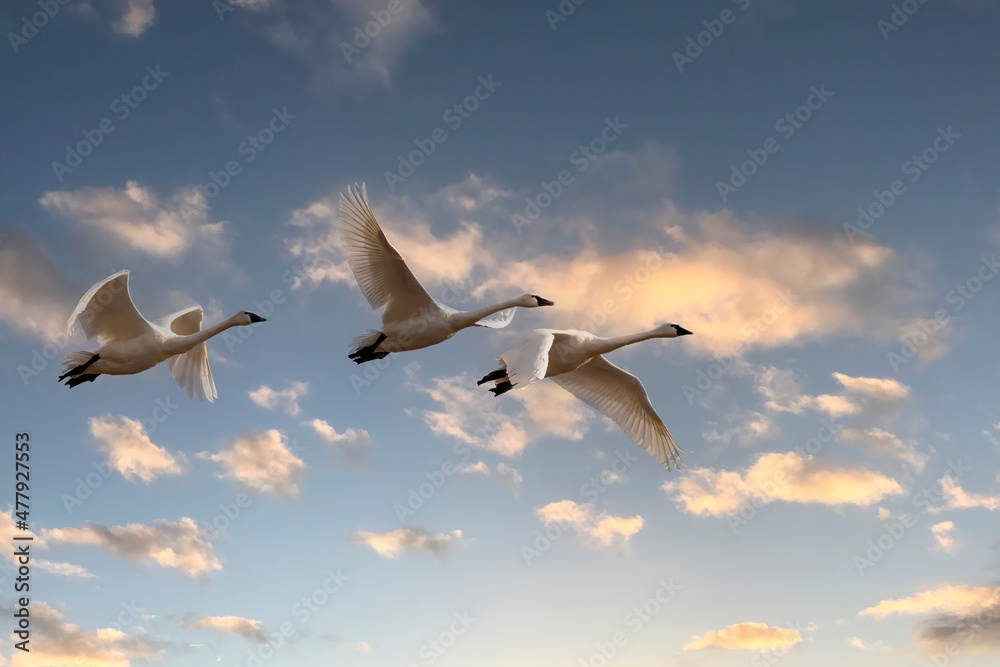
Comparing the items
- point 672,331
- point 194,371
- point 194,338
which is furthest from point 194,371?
point 672,331

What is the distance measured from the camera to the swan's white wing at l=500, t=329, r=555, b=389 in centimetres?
1567

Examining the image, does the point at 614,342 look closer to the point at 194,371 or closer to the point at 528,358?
the point at 528,358

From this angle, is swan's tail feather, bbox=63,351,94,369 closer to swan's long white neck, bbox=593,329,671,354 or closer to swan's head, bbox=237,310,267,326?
swan's head, bbox=237,310,267,326

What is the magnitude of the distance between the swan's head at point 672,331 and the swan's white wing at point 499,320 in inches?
150

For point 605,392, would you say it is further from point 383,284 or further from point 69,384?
point 69,384

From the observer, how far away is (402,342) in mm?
19922

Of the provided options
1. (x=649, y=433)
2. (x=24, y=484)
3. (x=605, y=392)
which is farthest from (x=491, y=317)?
(x=24, y=484)

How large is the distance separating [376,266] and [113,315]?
19.1 feet

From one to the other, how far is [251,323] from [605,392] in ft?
27.7

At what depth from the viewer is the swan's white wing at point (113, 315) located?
64.1ft

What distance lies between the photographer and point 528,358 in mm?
16469

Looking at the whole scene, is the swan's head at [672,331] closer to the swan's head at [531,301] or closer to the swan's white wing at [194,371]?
the swan's head at [531,301]

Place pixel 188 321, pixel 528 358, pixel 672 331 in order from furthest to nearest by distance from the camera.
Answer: pixel 188 321 → pixel 672 331 → pixel 528 358

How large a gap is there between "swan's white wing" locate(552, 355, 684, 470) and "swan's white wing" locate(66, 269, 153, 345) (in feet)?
31.2
